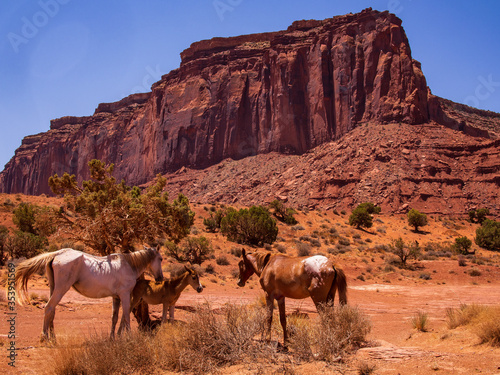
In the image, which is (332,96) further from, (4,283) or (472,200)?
(4,283)

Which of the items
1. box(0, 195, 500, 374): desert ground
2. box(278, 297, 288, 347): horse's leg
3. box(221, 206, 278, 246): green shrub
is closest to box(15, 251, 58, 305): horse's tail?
box(0, 195, 500, 374): desert ground

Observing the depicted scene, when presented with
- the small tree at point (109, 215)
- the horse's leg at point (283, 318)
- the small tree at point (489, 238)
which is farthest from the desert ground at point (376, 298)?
the small tree at point (109, 215)

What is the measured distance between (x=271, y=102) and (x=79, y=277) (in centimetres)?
8988

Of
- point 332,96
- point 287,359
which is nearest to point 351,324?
point 287,359

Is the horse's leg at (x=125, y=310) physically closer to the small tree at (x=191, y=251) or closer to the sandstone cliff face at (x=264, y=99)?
the small tree at (x=191, y=251)

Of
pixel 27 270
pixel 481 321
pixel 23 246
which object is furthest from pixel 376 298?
pixel 23 246

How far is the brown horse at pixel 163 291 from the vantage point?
9.25 meters

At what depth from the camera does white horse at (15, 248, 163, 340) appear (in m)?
8.09

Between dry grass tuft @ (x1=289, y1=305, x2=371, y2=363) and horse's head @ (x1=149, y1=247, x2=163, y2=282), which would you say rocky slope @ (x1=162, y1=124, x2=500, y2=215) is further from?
horse's head @ (x1=149, y1=247, x2=163, y2=282)

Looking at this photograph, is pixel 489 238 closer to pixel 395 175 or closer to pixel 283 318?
pixel 395 175

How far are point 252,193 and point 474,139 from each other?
39.2m

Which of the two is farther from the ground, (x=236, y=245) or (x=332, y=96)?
(x=332, y=96)

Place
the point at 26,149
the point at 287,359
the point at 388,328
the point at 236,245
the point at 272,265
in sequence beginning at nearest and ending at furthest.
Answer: the point at 287,359
the point at 272,265
the point at 388,328
the point at 236,245
the point at 26,149

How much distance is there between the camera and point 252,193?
7381 centimetres
